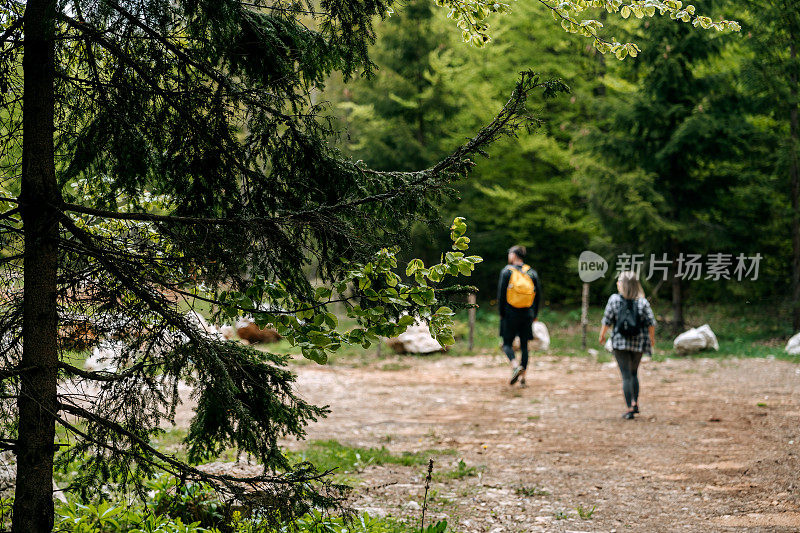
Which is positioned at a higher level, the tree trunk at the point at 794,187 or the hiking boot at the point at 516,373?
the tree trunk at the point at 794,187

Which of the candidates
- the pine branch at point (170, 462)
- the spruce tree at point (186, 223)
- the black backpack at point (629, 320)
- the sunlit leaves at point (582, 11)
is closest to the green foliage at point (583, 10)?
the sunlit leaves at point (582, 11)

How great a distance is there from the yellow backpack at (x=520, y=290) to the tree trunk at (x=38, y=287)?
817 centimetres

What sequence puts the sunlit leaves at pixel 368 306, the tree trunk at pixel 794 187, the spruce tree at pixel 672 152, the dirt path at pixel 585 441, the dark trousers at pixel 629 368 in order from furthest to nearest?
the spruce tree at pixel 672 152, the tree trunk at pixel 794 187, the dark trousers at pixel 629 368, the dirt path at pixel 585 441, the sunlit leaves at pixel 368 306

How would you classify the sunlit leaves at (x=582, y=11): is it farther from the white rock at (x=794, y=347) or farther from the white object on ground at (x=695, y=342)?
the white rock at (x=794, y=347)

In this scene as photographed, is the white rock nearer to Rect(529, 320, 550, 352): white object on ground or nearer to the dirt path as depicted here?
the dirt path

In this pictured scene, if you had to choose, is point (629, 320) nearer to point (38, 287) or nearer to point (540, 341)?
point (38, 287)

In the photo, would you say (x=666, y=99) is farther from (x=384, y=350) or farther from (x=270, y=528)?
(x=270, y=528)

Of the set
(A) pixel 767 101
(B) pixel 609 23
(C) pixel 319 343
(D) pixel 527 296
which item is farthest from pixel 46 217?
(B) pixel 609 23

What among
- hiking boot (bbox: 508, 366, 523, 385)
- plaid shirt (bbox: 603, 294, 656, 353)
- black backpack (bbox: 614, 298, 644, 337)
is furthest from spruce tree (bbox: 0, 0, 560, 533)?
hiking boot (bbox: 508, 366, 523, 385)

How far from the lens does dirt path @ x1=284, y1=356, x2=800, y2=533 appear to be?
17.6 feet

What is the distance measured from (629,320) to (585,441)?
1.60 m

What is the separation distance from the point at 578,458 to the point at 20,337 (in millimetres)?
5626

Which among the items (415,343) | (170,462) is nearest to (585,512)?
(170,462)

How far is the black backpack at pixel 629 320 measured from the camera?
8195 mm
